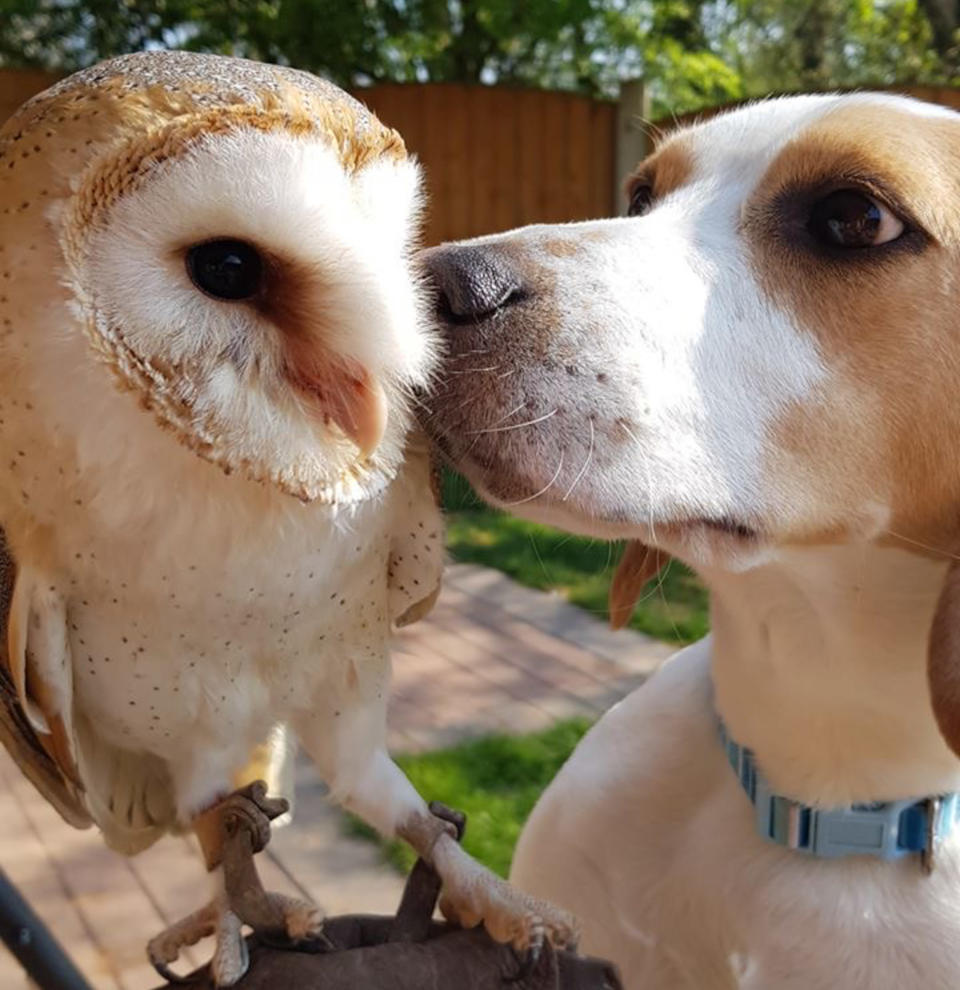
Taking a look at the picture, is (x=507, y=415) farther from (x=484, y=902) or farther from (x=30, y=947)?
(x=30, y=947)

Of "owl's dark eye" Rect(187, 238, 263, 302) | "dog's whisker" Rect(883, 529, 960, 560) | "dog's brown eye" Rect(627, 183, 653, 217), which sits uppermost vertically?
"owl's dark eye" Rect(187, 238, 263, 302)

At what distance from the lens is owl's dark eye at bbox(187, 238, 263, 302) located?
60cm

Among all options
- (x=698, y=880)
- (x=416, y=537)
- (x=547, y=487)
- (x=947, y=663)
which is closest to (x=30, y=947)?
(x=416, y=537)

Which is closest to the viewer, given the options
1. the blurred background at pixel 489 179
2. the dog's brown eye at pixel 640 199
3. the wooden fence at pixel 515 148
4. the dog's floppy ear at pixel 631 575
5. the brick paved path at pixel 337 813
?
the dog's brown eye at pixel 640 199

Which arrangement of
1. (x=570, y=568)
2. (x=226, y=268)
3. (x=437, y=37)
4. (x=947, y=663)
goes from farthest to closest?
(x=437, y=37), (x=570, y=568), (x=947, y=663), (x=226, y=268)

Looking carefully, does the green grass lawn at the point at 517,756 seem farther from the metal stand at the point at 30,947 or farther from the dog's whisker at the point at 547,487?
the metal stand at the point at 30,947

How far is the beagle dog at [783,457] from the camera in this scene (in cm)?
91

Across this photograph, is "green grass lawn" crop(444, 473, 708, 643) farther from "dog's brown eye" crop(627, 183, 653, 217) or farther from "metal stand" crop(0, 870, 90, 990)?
"metal stand" crop(0, 870, 90, 990)

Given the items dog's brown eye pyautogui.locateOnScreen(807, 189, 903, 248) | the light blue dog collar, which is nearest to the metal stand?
the light blue dog collar

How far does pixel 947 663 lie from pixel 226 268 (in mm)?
762

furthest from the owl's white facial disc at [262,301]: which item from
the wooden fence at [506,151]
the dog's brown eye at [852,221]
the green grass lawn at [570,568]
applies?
the wooden fence at [506,151]

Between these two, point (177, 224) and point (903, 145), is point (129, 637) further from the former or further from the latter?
point (903, 145)

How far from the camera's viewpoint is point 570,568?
444cm

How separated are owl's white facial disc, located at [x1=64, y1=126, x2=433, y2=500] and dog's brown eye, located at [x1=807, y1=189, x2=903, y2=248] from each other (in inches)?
21.3
